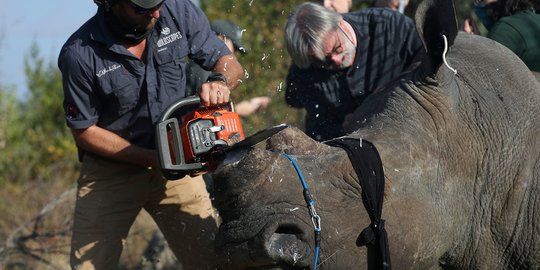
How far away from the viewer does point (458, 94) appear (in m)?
4.60

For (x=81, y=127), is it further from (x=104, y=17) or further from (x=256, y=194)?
(x=256, y=194)

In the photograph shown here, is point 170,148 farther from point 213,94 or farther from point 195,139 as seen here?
point 213,94

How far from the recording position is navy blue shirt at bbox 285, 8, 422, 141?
19.5ft

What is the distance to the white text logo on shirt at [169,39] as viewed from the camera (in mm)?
5664

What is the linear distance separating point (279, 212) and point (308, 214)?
129 millimetres

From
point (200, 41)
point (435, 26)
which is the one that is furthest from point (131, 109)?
point (435, 26)

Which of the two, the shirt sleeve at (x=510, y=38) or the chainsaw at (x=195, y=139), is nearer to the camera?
the chainsaw at (x=195, y=139)

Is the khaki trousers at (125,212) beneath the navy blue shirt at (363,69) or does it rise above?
beneath

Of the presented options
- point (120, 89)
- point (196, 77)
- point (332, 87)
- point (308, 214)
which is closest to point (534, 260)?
point (308, 214)

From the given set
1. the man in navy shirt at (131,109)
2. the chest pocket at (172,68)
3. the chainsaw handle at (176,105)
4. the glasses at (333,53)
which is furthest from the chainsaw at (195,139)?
the glasses at (333,53)

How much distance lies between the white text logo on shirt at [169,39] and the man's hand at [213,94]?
0.72 metres

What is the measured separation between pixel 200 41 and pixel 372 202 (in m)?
2.10

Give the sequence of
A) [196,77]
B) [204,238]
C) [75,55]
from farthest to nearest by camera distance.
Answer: [196,77], [204,238], [75,55]

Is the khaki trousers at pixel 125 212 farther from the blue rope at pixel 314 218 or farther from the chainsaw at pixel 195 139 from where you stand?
the blue rope at pixel 314 218
